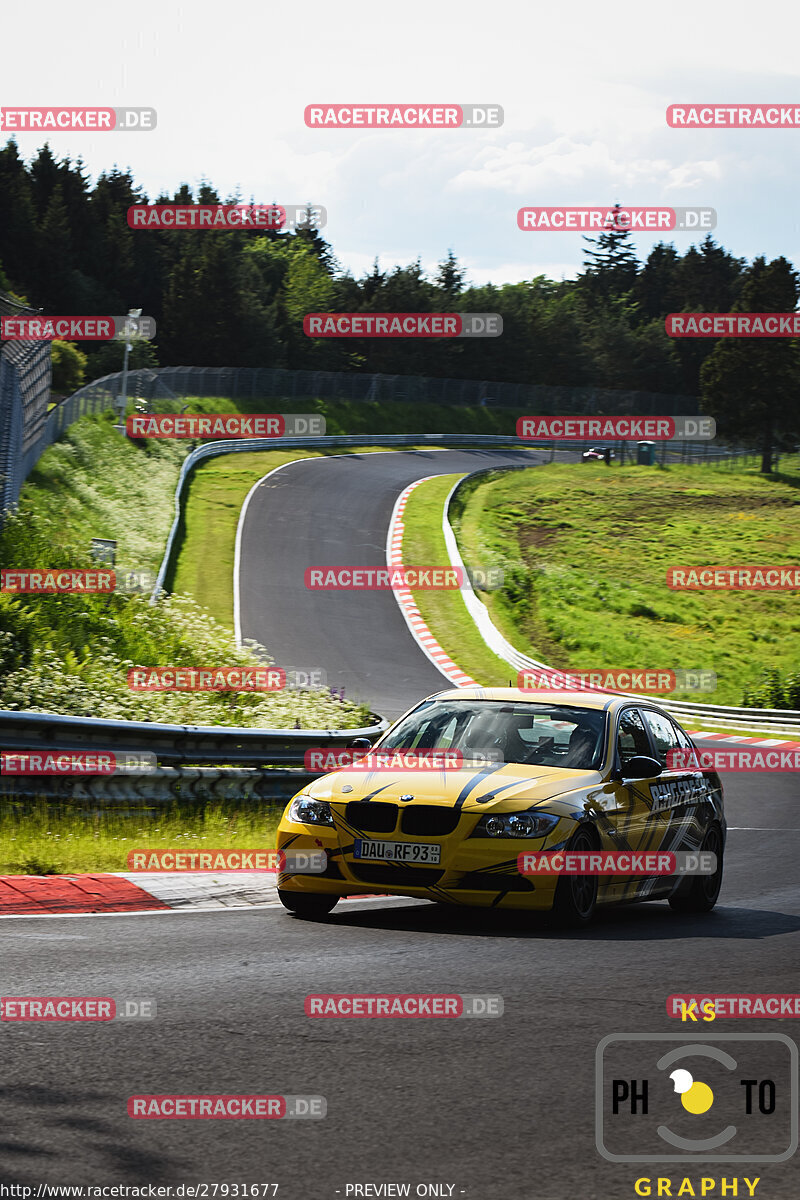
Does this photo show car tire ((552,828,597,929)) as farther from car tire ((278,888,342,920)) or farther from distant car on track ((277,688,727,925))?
car tire ((278,888,342,920))

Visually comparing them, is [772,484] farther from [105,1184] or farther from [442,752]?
[105,1184]

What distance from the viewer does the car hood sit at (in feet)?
28.9

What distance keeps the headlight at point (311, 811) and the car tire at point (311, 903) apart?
1.61ft

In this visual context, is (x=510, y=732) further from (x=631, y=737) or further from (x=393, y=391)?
(x=393, y=391)

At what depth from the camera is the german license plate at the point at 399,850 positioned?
341 inches

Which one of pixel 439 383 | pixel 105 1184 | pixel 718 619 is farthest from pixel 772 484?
pixel 105 1184

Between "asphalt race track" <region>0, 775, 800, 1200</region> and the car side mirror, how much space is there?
1.06 meters

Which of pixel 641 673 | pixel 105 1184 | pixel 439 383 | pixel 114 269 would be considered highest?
pixel 114 269

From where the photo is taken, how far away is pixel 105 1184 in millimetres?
4207

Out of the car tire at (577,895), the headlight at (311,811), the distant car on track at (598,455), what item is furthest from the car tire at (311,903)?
the distant car on track at (598,455)

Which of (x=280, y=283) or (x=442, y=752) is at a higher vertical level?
(x=280, y=283)

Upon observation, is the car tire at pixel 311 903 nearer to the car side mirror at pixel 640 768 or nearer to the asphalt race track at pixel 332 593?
the car side mirror at pixel 640 768

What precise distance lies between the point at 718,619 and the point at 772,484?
110 feet

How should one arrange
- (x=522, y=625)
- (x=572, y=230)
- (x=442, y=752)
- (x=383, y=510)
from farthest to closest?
1. (x=383, y=510)
2. (x=522, y=625)
3. (x=572, y=230)
4. (x=442, y=752)
